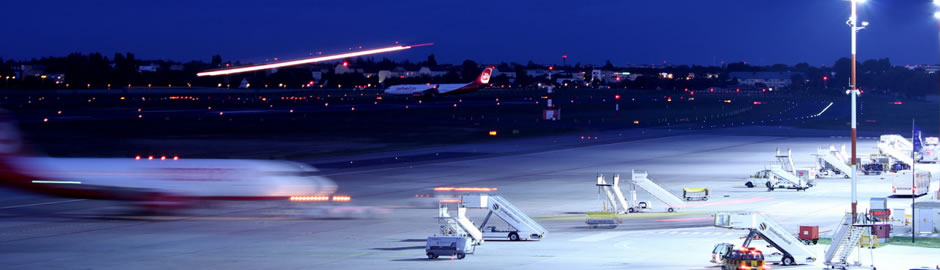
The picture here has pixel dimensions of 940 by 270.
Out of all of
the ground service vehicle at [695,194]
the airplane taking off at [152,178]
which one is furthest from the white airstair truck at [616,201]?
the airplane taking off at [152,178]

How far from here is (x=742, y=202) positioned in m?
56.0

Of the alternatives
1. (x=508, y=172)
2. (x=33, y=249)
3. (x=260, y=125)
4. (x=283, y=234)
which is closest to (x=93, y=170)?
(x=33, y=249)

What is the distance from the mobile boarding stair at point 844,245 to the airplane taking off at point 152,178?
68.8 feet

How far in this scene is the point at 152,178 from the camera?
40.7m

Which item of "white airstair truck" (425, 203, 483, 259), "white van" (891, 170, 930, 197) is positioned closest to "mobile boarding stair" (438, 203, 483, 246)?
"white airstair truck" (425, 203, 483, 259)

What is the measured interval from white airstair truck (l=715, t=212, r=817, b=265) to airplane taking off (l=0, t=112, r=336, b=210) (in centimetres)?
1748

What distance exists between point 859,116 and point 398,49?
143669 millimetres

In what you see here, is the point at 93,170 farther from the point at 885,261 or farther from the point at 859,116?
the point at 859,116

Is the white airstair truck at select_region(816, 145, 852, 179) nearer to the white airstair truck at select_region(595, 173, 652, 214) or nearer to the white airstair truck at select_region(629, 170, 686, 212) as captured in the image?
the white airstair truck at select_region(629, 170, 686, 212)

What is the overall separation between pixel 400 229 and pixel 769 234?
52.1ft

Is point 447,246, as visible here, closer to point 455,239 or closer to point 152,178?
point 455,239

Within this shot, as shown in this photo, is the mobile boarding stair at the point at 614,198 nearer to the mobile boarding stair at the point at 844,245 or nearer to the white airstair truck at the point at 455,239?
the white airstair truck at the point at 455,239

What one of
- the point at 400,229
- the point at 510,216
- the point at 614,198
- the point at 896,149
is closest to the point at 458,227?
the point at 510,216

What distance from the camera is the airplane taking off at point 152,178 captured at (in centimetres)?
4059
